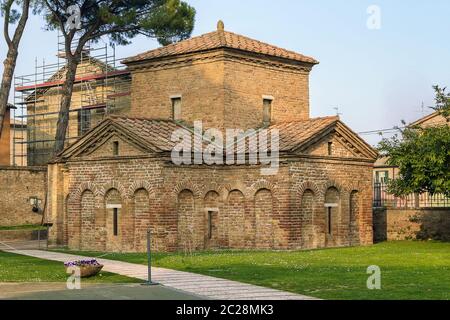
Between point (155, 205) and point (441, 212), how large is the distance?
13409 millimetres

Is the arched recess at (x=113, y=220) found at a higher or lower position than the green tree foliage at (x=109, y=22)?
lower

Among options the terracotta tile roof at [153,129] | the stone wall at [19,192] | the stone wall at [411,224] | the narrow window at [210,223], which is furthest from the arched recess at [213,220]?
the stone wall at [19,192]

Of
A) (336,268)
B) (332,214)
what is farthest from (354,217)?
(336,268)

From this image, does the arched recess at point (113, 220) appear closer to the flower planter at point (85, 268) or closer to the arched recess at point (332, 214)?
the arched recess at point (332, 214)

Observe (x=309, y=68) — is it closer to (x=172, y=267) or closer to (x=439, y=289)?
(x=172, y=267)

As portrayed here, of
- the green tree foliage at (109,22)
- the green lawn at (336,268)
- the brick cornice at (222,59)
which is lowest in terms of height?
the green lawn at (336,268)

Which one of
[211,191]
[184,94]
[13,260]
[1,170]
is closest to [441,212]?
[211,191]

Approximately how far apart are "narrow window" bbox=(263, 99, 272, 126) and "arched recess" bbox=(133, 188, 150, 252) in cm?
774

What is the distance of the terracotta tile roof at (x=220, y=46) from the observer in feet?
108

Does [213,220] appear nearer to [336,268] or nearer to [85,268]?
[336,268]

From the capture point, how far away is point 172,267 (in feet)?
72.3

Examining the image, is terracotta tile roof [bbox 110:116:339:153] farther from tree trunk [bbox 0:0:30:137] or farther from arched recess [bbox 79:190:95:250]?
tree trunk [bbox 0:0:30:137]

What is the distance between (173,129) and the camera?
31422 mm

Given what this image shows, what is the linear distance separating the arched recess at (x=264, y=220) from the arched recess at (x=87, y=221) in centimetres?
686
